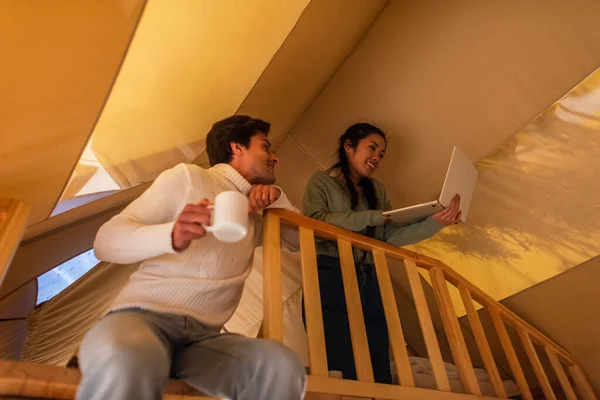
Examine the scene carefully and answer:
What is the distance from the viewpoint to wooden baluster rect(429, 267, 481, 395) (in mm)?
1339

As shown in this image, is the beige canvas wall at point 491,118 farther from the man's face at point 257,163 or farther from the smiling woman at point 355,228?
the man's face at point 257,163

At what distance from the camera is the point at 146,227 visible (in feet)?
2.78

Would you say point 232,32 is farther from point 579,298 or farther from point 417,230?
point 579,298

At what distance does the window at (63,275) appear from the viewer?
5.88 ft

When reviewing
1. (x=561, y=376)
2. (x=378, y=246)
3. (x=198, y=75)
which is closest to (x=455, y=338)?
Answer: (x=378, y=246)

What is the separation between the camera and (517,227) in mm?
1961

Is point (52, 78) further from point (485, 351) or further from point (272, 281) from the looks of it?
point (485, 351)

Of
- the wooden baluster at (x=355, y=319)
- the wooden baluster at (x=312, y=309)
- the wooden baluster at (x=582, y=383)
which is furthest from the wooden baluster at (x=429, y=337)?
the wooden baluster at (x=582, y=383)

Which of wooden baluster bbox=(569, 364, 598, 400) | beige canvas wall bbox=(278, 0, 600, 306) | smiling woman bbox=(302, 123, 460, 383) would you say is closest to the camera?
smiling woman bbox=(302, 123, 460, 383)

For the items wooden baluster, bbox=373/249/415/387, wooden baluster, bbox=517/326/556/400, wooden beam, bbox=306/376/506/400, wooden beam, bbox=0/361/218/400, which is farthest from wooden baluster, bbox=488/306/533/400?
wooden beam, bbox=0/361/218/400

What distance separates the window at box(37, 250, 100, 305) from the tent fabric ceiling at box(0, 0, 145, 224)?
71cm

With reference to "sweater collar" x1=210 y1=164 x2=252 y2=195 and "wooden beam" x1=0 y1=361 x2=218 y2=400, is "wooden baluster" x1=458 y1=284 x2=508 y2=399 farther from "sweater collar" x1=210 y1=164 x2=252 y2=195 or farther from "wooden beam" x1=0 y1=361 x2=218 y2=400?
"wooden beam" x1=0 y1=361 x2=218 y2=400

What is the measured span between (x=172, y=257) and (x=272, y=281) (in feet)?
0.83

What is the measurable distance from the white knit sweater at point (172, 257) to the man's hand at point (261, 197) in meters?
0.07
